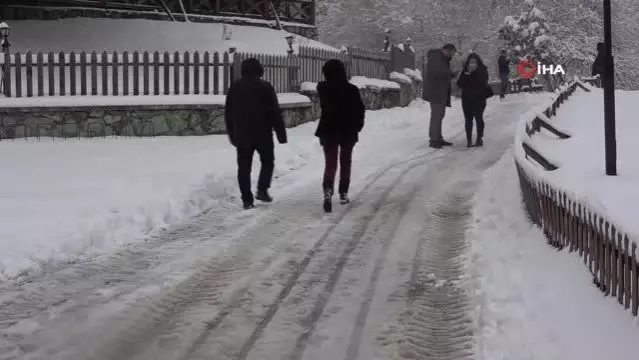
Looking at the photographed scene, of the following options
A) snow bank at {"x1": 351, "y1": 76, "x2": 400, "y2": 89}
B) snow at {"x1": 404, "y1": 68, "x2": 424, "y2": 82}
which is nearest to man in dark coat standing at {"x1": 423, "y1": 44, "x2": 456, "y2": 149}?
snow bank at {"x1": 351, "y1": 76, "x2": 400, "y2": 89}

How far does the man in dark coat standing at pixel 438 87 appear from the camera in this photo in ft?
52.0

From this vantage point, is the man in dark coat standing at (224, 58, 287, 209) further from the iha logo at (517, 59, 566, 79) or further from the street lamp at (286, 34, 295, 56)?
the iha logo at (517, 59, 566, 79)

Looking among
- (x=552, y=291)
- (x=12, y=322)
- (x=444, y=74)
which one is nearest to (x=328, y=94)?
(x=552, y=291)

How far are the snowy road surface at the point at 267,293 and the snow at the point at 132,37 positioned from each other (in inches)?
567

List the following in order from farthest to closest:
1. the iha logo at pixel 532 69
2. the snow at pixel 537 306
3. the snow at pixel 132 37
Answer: the iha logo at pixel 532 69, the snow at pixel 132 37, the snow at pixel 537 306

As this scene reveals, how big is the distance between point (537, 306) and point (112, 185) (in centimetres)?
672

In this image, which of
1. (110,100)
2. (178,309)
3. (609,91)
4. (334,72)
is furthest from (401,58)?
(178,309)

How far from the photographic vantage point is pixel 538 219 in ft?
26.3

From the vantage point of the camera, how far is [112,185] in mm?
10797

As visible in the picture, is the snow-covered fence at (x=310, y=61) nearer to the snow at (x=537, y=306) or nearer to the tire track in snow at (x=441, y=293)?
the tire track in snow at (x=441, y=293)

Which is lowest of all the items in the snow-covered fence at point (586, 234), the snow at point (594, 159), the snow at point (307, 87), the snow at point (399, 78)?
the snow-covered fence at point (586, 234)

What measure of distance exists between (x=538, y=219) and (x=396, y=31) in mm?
51322

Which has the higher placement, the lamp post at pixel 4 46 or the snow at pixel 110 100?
the lamp post at pixel 4 46

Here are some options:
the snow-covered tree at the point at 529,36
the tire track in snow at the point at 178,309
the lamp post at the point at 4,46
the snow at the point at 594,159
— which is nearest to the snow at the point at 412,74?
the snow at the point at 594,159
